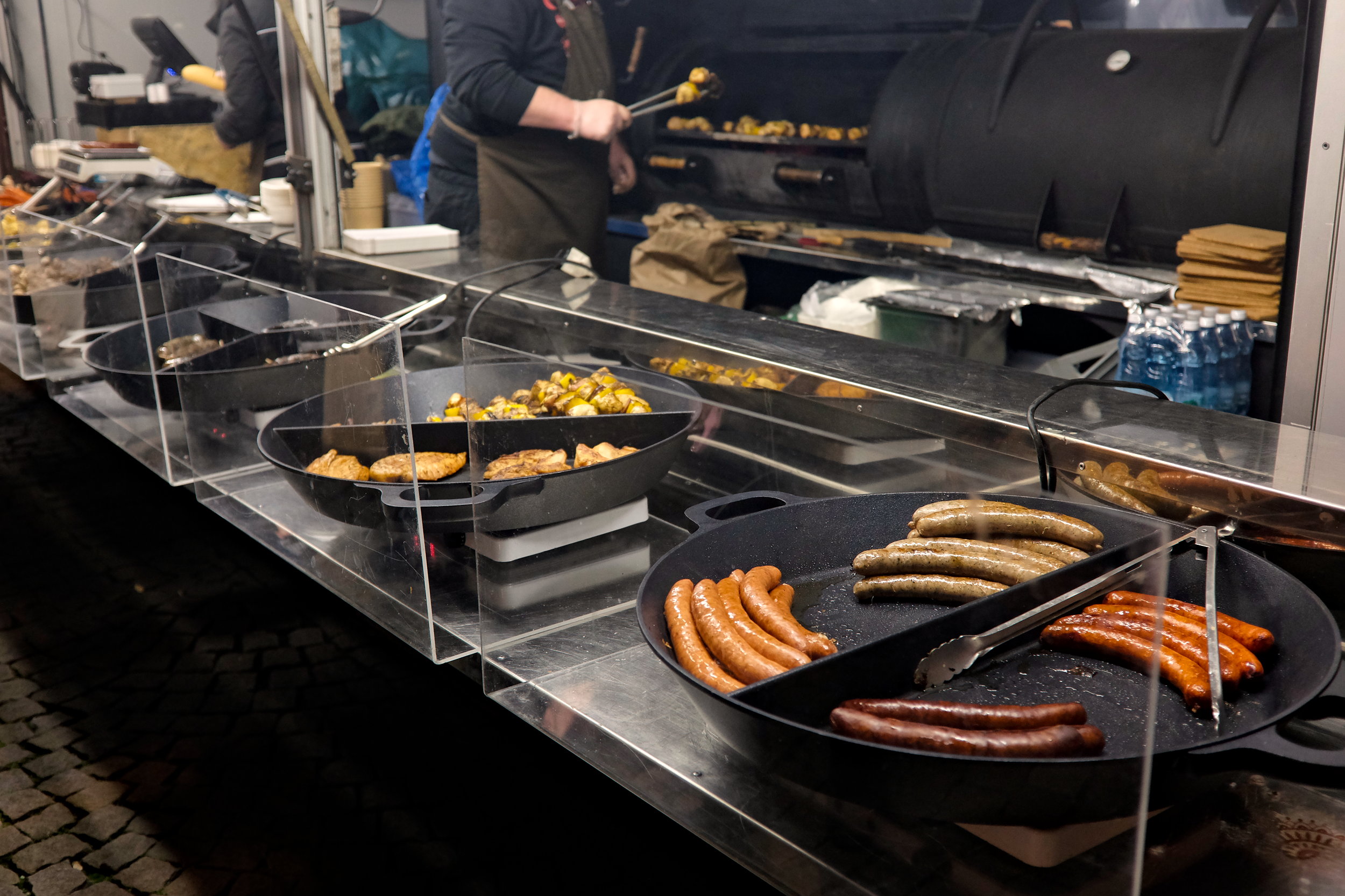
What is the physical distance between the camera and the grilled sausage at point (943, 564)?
1215mm

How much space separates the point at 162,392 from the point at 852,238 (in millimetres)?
3296

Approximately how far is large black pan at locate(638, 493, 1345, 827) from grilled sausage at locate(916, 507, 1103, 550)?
0.08 feet

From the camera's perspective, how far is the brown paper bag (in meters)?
4.66

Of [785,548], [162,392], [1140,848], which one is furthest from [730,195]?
[1140,848]

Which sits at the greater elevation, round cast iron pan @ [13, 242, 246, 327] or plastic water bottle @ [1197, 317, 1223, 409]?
round cast iron pan @ [13, 242, 246, 327]

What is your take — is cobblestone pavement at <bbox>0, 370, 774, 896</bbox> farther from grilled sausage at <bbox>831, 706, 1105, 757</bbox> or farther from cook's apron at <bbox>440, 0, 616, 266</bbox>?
cook's apron at <bbox>440, 0, 616, 266</bbox>

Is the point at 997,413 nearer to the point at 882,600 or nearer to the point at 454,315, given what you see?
the point at 882,600

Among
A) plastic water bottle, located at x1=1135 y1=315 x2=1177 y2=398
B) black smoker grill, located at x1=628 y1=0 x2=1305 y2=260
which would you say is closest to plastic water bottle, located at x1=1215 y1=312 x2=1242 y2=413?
plastic water bottle, located at x1=1135 y1=315 x2=1177 y2=398

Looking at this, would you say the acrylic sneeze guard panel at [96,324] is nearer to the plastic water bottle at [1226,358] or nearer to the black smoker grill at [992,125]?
the plastic water bottle at [1226,358]

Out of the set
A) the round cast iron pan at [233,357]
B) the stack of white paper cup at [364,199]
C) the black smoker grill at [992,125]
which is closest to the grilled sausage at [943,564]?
the round cast iron pan at [233,357]

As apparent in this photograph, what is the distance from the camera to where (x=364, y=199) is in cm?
363

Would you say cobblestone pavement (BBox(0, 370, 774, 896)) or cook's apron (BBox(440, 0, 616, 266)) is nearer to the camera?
cobblestone pavement (BBox(0, 370, 774, 896))

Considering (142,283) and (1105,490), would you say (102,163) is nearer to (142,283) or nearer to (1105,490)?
(142,283)

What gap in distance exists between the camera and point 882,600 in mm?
1338
